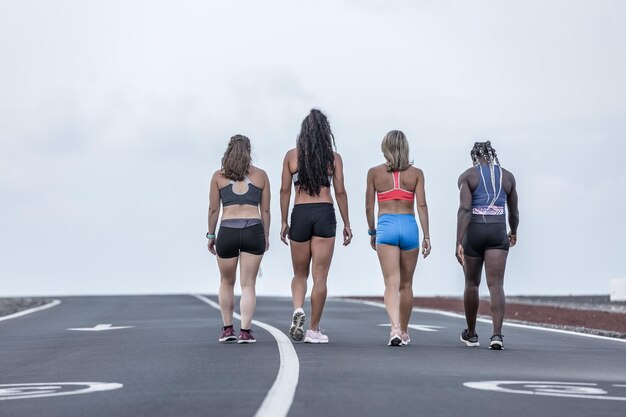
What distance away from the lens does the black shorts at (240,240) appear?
15.3 m

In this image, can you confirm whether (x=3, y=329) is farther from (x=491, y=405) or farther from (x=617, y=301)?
(x=617, y=301)

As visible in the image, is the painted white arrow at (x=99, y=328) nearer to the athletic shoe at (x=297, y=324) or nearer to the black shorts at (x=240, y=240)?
the black shorts at (x=240, y=240)

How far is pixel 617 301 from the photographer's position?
150ft

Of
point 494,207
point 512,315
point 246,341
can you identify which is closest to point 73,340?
point 246,341

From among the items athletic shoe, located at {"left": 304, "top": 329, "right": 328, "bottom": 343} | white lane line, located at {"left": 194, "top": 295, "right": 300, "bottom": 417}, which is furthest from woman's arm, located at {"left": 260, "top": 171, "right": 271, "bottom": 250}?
white lane line, located at {"left": 194, "top": 295, "right": 300, "bottom": 417}

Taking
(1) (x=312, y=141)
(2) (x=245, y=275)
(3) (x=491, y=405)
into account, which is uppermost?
(1) (x=312, y=141)

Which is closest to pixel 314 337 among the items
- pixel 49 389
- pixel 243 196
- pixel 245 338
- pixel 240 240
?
pixel 245 338

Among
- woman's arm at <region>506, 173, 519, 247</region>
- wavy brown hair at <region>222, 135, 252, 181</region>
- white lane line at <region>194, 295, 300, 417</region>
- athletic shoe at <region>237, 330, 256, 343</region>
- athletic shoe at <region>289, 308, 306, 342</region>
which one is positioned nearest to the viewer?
white lane line at <region>194, 295, 300, 417</region>

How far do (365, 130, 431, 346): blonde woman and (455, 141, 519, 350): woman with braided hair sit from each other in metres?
0.48

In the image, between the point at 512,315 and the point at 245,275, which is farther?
the point at 512,315

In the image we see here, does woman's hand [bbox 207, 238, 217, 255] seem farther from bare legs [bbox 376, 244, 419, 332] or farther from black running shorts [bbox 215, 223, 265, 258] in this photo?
bare legs [bbox 376, 244, 419, 332]

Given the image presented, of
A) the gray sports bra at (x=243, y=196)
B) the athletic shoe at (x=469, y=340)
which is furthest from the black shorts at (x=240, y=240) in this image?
the athletic shoe at (x=469, y=340)

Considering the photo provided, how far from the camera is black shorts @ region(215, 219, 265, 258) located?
15.3 meters

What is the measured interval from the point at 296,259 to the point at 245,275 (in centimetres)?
59
